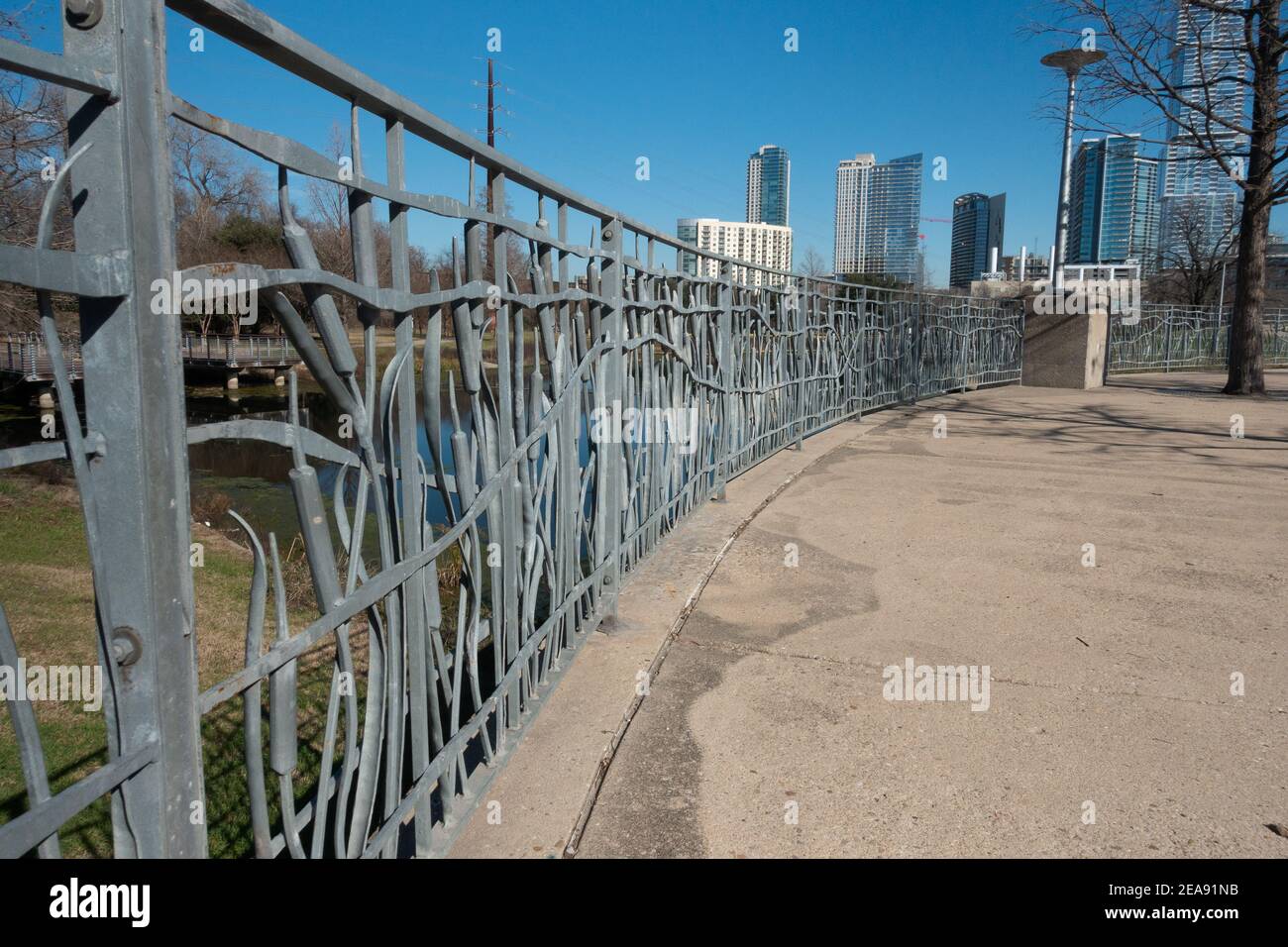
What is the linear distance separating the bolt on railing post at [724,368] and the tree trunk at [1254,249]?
11772mm

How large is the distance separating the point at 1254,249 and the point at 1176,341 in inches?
360

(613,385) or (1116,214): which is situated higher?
(1116,214)

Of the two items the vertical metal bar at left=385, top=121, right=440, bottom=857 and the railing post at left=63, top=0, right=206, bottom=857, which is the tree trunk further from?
the railing post at left=63, top=0, right=206, bottom=857

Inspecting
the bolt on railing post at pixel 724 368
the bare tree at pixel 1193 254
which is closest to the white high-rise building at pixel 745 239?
the bare tree at pixel 1193 254

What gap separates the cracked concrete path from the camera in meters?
2.70

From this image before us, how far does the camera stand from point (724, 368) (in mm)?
6480

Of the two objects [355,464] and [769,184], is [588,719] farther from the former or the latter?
[769,184]

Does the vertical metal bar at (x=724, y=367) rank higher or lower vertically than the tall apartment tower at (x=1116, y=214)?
lower

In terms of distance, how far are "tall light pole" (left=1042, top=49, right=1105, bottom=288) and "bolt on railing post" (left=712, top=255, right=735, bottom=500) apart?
12598mm

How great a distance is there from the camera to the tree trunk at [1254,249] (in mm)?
14102

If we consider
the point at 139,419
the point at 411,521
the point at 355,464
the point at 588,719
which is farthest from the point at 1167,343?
the point at 139,419

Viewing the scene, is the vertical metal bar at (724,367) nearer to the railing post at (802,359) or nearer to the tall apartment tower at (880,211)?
the railing post at (802,359)

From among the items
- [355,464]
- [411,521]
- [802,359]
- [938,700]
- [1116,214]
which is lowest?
[938,700]
